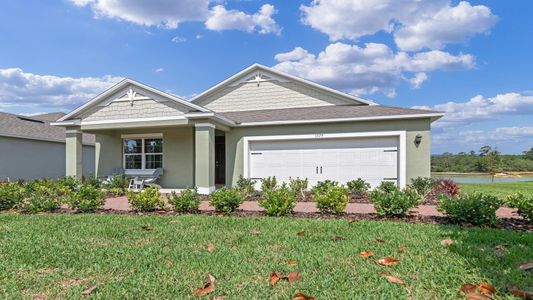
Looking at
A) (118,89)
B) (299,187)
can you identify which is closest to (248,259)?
(299,187)

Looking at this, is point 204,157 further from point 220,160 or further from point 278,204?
point 278,204

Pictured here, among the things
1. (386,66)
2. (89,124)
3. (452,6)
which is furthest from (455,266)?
(386,66)

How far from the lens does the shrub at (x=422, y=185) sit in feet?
36.1

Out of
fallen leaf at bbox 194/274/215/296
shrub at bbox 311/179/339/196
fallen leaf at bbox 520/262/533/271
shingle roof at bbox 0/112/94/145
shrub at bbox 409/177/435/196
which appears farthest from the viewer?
shingle roof at bbox 0/112/94/145

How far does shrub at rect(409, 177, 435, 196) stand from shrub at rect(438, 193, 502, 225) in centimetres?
509

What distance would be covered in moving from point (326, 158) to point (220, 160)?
18.0 feet

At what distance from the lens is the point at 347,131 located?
12836 mm

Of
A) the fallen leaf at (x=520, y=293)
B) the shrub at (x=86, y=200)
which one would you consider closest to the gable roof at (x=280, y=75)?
the shrub at (x=86, y=200)

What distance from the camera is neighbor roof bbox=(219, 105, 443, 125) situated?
40.0ft

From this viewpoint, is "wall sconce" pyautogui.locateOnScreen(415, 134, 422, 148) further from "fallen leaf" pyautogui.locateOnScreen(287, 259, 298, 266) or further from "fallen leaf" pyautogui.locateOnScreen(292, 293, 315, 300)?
"fallen leaf" pyautogui.locateOnScreen(292, 293, 315, 300)

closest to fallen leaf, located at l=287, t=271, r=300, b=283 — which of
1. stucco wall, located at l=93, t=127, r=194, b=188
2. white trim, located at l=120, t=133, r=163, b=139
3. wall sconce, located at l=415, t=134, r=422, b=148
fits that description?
wall sconce, located at l=415, t=134, r=422, b=148

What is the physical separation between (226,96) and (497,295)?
578 inches

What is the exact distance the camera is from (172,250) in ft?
13.9

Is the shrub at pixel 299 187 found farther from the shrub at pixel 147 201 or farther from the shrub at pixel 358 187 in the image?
the shrub at pixel 147 201
